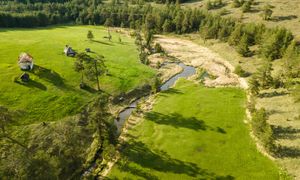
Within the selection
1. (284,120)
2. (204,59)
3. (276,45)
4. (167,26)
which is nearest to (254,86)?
(284,120)

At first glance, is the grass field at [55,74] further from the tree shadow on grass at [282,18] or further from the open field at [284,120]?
the tree shadow on grass at [282,18]

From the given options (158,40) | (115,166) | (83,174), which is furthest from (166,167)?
(158,40)

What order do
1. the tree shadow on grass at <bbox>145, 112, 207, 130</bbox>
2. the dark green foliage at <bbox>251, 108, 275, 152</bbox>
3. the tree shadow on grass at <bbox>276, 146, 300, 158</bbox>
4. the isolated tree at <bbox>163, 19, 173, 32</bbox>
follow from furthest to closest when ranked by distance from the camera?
1. the isolated tree at <bbox>163, 19, 173, 32</bbox>
2. the tree shadow on grass at <bbox>145, 112, 207, 130</bbox>
3. the dark green foliage at <bbox>251, 108, 275, 152</bbox>
4. the tree shadow on grass at <bbox>276, 146, 300, 158</bbox>

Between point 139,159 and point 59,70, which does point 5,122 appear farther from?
point 59,70

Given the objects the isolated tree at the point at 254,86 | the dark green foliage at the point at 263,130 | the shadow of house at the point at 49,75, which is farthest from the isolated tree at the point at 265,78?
the shadow of house at the point at 49,75

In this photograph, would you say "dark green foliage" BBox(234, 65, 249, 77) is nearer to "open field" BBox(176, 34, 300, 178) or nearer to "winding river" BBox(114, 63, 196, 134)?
"open field" BBox(176, 34, 300, 178)

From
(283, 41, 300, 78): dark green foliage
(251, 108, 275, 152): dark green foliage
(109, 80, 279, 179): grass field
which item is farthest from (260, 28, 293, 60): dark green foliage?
(251, 108, 275, 152): dark green foliage
